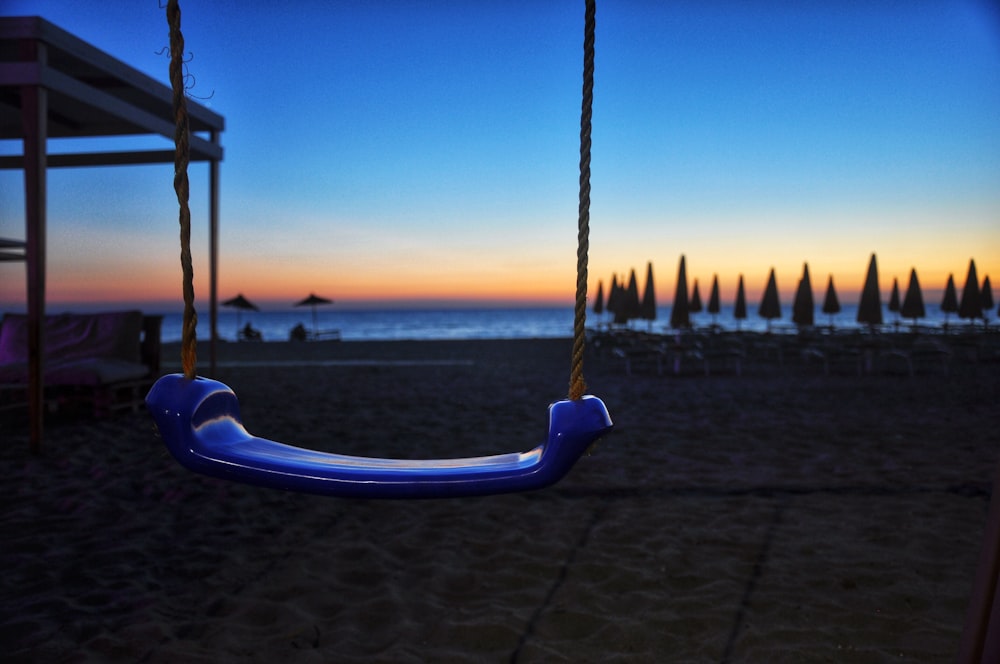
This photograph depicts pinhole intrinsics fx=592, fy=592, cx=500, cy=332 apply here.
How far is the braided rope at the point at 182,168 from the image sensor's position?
4.01 feet

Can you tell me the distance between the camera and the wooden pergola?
4.17m

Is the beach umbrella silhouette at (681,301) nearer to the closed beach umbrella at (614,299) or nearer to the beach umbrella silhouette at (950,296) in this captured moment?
the closed beach umbrella at (614,299)

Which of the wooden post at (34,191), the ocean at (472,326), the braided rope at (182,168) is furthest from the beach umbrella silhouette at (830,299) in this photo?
the braided rope at (182,168)

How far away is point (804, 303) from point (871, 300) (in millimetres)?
1409

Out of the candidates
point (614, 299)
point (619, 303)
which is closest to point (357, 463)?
point (619, 303)

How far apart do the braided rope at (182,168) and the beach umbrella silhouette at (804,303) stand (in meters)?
14.9

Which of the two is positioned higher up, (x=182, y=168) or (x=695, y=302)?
(x=695, y=302)

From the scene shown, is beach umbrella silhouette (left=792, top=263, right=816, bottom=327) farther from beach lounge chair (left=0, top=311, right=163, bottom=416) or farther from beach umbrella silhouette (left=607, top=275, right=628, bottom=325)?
beach lounge chair (left=0, top=311, right=163, bottom=416)

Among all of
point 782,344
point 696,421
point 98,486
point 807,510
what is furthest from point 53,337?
point 782,344

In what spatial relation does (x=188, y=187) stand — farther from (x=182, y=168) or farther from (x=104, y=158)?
(x=104, y=158)

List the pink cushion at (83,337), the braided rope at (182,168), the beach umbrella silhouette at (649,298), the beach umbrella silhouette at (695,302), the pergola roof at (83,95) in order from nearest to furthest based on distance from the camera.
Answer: the braided rope at (182,168)
the pergola roof at (83,95)
the pink cushion at (83,337)
the beach umbrella silhouette at (649,298)
the beach umbrella silhouette at (695,302)

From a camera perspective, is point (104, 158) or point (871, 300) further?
point (871, 300)

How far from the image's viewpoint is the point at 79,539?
2.94 m

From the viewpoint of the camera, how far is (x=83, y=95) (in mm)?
4520
